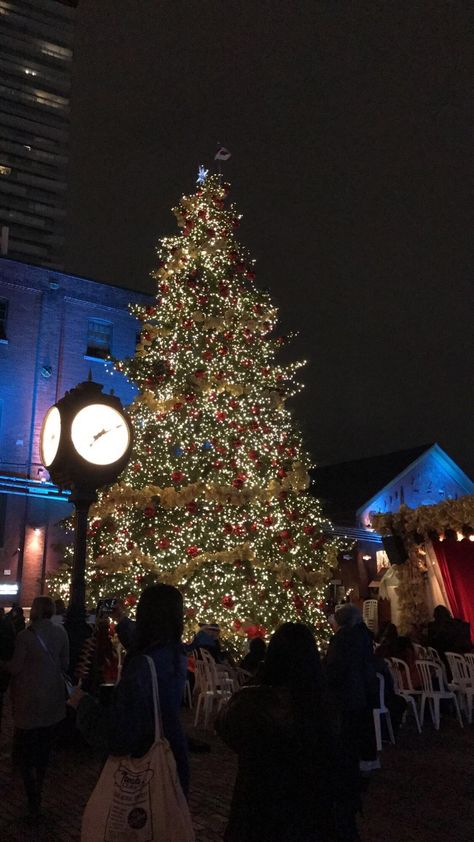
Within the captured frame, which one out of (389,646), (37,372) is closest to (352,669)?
(389,646)

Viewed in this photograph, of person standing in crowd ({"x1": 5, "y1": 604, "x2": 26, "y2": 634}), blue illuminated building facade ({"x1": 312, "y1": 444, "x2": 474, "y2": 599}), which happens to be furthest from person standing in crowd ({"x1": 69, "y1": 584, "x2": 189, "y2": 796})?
blue illuminated building facade ({"x1": 312, "y1": 444, "x2": 474, "y2": 599})

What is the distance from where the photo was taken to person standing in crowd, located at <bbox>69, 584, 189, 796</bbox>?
289cm

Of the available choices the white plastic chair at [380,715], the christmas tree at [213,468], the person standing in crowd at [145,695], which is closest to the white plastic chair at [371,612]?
the christmas tree at [213,468]

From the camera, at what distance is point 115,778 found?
283cm

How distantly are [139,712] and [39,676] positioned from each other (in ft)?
10.7

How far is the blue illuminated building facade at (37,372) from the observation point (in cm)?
2284

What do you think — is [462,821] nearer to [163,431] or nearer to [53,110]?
[163,431]

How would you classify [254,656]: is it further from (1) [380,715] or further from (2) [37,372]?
(2) [37,372]

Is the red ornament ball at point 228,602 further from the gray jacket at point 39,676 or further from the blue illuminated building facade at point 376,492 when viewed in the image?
the blue illuminated building facade at point 376,492

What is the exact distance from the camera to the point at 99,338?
1003 inches

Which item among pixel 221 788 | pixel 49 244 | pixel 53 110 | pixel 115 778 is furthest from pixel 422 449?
pixel 53 110

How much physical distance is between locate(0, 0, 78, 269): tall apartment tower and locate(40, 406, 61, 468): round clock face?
3874 inches

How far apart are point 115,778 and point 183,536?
1078 cm

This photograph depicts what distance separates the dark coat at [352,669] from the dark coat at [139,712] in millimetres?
2863
